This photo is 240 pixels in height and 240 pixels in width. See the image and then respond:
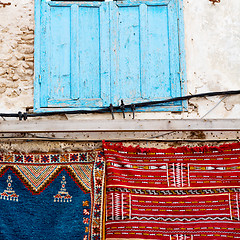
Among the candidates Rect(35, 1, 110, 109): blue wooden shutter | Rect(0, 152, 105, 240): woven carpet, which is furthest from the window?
Rect(0, 152, 105, 240): woven carpet

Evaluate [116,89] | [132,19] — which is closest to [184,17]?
[132,19]

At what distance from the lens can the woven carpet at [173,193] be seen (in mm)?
3434

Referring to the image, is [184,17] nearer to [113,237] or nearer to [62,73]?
[62,73]

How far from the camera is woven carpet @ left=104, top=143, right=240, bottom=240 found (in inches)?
135

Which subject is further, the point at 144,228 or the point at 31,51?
the point at 31,51

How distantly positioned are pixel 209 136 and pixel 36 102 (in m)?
2.19

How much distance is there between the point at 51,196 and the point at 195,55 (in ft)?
8.26

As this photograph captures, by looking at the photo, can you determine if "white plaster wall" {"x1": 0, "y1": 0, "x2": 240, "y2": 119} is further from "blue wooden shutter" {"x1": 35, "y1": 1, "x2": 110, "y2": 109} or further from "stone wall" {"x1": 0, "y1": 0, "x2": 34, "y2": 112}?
"blue wooden shutter" {"x1": 35, "y1": 1, "x2": 110, "y2": 109}

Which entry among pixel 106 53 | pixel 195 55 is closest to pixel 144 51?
pixel 106 53

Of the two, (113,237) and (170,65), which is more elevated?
(170,65)

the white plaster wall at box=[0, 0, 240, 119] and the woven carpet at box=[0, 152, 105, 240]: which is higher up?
the white plaster wall at box=[0, 0, 240, 119]

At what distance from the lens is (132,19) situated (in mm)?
4180

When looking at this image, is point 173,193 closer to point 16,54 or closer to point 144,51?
point 144,51

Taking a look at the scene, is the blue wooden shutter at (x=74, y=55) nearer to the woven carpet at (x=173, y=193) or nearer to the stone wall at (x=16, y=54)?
the stone wall at (x=16, y=54)
